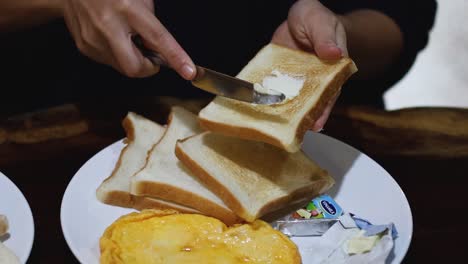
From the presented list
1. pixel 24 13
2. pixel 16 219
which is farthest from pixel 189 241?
pixel 24 13

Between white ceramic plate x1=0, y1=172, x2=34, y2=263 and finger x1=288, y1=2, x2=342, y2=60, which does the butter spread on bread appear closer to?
finger x1=288, y1=2, x2=342, y2=60

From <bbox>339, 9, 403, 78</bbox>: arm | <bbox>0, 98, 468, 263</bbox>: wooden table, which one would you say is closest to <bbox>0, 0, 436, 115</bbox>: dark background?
<bbox>339, 9, 403, 78</bbox>: arm

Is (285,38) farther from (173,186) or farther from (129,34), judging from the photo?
(173,186)

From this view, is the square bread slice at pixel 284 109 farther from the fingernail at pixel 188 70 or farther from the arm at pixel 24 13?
the arm at pixel 24 13

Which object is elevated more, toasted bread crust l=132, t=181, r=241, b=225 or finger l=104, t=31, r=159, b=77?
finger l=104, t=31, r=159, b=77

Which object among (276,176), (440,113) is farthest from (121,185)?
(440,113)

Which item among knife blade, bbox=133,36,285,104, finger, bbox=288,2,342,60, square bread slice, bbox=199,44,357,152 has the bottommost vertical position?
square bread slice, bbox=199,44,357,152


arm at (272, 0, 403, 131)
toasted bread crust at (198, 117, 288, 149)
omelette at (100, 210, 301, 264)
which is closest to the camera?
omelette at (100, 210, 301, 264)
